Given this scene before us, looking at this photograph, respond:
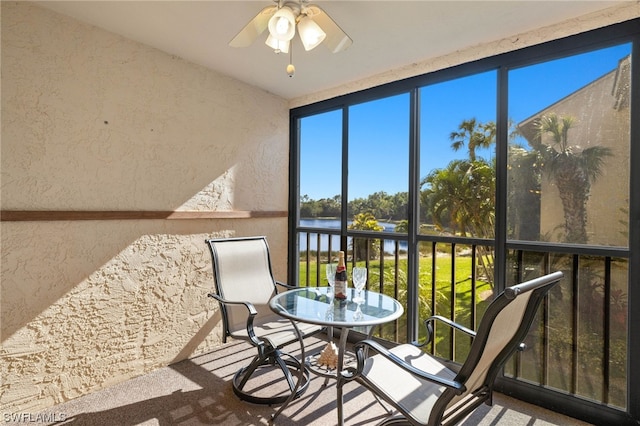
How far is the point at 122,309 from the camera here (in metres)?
2.61

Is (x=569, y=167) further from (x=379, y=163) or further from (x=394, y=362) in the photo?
(x=394, y=362)

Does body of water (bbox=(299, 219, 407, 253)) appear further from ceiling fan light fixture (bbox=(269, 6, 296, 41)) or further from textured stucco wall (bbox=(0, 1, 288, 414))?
ceiling fan light fixture (bbox=(269, 6, 296, 41))

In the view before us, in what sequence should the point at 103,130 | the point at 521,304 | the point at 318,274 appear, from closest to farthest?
the point at 521,304 < the point at 103,130 < the point at 318,274

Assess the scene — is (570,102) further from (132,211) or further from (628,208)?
(132,211)

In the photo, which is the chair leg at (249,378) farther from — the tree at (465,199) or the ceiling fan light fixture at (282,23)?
the ceiling fan light fixture at (282,23)

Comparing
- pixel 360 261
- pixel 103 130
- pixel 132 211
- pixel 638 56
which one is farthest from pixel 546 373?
pixel 103 130

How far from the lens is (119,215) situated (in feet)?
8.50

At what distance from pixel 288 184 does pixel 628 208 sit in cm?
299

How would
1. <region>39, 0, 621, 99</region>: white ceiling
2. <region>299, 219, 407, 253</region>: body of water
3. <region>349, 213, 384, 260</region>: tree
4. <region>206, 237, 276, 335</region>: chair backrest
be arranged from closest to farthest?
<region>39, 0, 621, 99</region>: white ceiling
<region>206, 237, 276, 335</region>: chair backrest
<region>349, 213, 384, 260</region>: tree
<region>299, 219, 407, 253</region>: body of water

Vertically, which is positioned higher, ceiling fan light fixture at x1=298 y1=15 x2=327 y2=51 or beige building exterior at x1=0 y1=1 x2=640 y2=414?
ceiling fan light fixture at x1=298 y1=15 x2=327 y2=51

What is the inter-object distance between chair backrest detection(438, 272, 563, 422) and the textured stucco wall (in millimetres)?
2357

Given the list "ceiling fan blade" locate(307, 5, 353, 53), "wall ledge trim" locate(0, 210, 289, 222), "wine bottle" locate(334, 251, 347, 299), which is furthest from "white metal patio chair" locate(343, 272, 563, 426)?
"wall ledge trim" locate(0, 210, 289, 222)

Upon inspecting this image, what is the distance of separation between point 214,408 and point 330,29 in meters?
2.54

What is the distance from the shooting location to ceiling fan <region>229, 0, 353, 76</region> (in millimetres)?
1837
